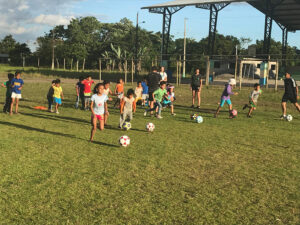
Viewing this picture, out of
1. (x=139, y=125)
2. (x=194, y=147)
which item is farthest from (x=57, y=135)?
(x=194, y=147)

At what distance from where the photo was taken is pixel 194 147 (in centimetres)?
826

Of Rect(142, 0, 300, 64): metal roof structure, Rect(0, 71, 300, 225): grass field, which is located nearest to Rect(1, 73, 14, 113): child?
Rect(0, 71, 300, 225): grass field

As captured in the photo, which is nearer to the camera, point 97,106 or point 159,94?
point 97,106

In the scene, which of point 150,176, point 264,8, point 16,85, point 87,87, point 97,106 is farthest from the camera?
point 264,8

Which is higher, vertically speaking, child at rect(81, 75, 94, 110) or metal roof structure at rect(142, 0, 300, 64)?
metal roof structure at rect(142, 0, 300, 64)

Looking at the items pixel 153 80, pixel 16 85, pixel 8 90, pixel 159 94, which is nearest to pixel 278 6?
pixel 153 80

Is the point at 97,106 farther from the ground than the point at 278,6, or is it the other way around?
the point at 278,6

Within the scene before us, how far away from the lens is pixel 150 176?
595cm

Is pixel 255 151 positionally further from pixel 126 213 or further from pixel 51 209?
pixel 51 209

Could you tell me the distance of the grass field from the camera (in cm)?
445

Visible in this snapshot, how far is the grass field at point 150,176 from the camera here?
4449 millimetres

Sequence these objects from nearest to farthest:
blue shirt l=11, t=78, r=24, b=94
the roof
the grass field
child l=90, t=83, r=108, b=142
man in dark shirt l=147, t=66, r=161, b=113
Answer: the grass field
child l=90, t=83, r=108, b=142
blue shirt l=11, t=78, r=24, b=94
man in dark shirt l=147, t=66, r=161, b=113
the roof

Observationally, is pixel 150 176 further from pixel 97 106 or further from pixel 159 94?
pixel 159 94

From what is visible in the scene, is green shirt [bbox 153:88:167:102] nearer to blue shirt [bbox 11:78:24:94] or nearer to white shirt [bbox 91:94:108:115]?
white shirt [bbox 91:94:108:115]
